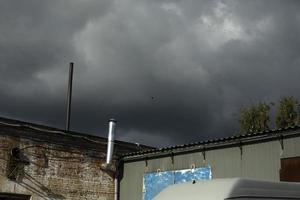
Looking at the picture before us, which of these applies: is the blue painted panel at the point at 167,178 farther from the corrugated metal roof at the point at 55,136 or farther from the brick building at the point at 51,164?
the corrugated metal roof at the point at 55,136

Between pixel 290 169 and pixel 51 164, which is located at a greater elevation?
pixel 51 164

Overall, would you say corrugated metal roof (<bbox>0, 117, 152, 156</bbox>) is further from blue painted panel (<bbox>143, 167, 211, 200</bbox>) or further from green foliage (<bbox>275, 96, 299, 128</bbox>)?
green foliage (<bbox>275, 96, 299, 128</bbox>)

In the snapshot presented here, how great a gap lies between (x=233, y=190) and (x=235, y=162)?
28.8 feet

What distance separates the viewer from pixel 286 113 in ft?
132

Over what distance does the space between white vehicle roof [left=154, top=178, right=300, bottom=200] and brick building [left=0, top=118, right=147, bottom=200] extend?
10304mm

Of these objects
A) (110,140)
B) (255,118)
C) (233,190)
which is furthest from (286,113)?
(233,190)

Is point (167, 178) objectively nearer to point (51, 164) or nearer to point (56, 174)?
point (56, 174)

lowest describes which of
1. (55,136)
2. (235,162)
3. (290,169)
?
(290,169)

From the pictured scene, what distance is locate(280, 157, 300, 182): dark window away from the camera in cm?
1541

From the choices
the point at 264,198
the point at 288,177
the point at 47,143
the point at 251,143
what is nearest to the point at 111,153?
the point at 47,143

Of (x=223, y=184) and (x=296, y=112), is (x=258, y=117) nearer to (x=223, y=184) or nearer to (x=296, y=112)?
(x=296, y=112)

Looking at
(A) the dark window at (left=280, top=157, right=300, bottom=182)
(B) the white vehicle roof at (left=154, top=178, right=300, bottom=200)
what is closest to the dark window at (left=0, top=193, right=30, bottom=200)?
(A) the dark window at (left=280, top=157, right=300, bottom=182)

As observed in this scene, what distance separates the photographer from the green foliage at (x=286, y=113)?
39.9 metres

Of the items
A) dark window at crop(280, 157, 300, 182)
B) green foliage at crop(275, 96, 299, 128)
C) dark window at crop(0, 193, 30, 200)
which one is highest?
green foliage at crop(275, 96, 299, 128)
